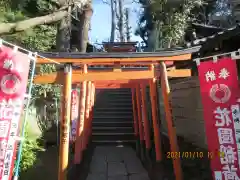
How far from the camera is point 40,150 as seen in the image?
9.93 metres

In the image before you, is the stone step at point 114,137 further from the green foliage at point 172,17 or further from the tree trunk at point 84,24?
the green foliage at point 172,17

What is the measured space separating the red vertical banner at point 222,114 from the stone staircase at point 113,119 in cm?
807

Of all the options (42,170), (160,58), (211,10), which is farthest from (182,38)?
(42,170)

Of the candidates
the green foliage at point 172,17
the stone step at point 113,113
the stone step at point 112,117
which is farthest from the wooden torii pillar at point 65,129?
the green foliage at point 172,17

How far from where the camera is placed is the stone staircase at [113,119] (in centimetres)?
1260

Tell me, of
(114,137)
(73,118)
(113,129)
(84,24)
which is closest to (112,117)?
(113,129)

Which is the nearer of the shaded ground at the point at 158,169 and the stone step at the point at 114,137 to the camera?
the shaded ground at the point at 158,169

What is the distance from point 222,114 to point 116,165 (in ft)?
18.4

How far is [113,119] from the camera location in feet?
46.0

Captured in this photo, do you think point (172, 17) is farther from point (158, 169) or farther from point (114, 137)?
point (158, 169)

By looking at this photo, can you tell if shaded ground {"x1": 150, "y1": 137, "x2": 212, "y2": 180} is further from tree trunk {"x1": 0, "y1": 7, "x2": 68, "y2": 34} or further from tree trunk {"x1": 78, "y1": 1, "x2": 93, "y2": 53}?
tree trunk {"x1": 78, "y1": 1, "x2": 93, "y2": 53}

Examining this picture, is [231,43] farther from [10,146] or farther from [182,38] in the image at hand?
[182,38]

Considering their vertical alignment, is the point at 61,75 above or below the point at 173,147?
above

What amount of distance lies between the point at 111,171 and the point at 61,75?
3673 millimetres
